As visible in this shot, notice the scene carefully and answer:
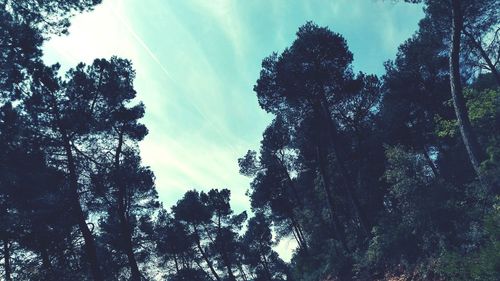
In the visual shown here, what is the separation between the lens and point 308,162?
34844mm

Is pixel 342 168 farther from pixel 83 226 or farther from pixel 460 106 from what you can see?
pixel 83 226

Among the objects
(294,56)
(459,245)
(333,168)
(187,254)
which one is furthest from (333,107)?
(187,254)

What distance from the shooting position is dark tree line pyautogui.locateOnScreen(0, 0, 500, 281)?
1230 centimetres

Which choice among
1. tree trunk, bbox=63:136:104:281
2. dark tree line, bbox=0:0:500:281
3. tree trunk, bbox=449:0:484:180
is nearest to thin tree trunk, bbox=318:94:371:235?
dark tree line, bbox=0:0:500:281

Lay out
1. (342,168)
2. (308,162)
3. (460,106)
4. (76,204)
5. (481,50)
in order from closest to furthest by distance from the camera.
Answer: (460,106)
(76,204)
(481,50)
(342,168)
(308,162)

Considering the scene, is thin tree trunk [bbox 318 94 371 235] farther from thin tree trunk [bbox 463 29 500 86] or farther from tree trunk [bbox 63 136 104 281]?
tree trunk [bbox 63 136 104 281]

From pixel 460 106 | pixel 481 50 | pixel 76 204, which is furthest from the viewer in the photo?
pixel 481 50

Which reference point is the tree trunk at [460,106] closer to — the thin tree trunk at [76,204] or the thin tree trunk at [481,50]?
the thin tree trunk at [481,50]

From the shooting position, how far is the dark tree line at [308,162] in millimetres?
12305

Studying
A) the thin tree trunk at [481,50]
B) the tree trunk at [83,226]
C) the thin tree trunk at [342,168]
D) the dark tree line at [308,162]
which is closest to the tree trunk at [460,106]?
the dark tree line at [308,162]

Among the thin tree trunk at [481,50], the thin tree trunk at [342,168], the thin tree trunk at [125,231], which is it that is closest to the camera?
the thin tree trunk at [125,231]

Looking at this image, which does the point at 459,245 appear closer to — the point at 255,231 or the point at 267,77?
the point at 267,77

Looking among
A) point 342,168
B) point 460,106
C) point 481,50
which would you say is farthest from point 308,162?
point 460,106

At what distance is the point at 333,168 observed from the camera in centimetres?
3266
